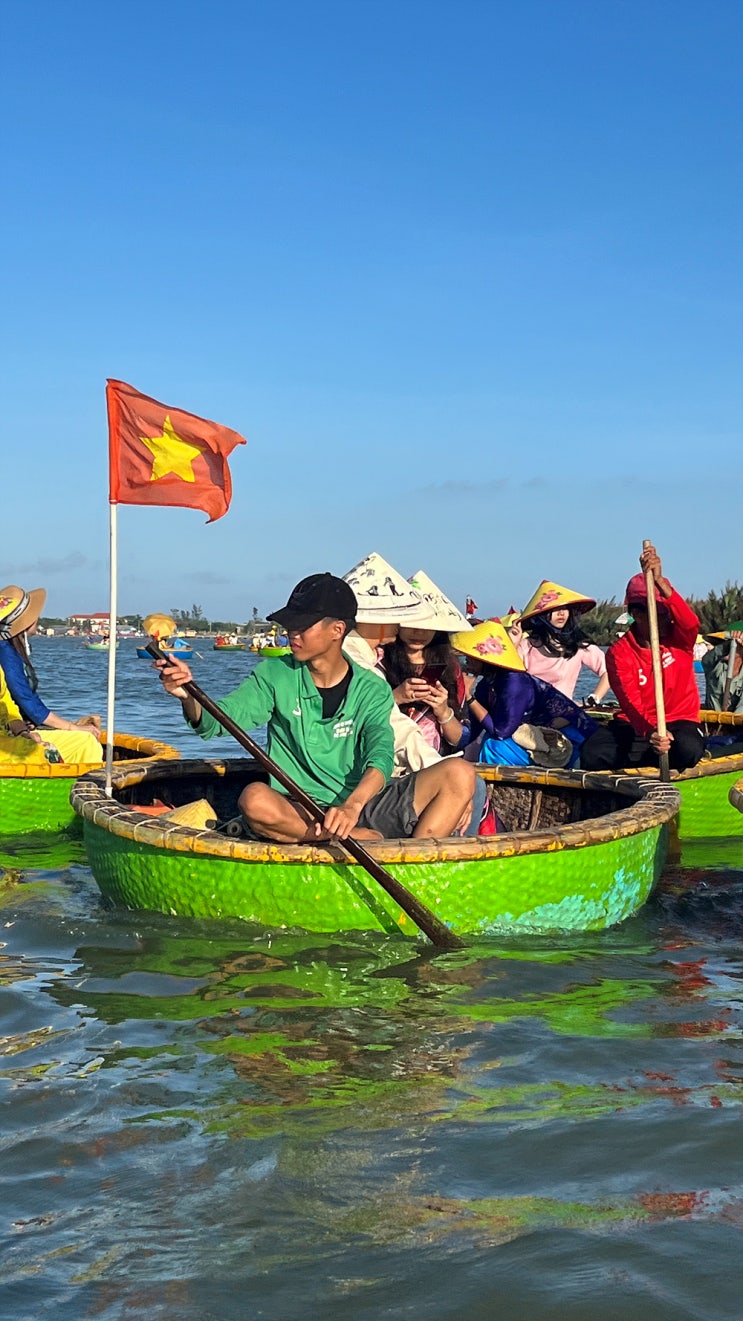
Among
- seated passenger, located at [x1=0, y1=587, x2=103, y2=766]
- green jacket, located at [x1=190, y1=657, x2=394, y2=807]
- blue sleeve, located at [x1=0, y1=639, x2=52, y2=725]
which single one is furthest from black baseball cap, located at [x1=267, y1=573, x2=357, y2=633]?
blue sleeve, located at [x1=0, y1=639, x2=52, y2=725]

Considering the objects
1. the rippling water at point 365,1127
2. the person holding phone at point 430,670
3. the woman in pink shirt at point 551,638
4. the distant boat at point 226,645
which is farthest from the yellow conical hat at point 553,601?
the distant boat at point 226,645

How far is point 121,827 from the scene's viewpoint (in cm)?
532

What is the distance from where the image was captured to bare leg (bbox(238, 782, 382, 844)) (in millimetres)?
5250

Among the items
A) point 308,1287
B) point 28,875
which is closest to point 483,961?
point 308,1287

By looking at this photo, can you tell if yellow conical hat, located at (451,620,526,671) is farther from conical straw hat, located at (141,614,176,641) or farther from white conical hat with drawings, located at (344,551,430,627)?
conical straw hat, located at (141,614,176,641)

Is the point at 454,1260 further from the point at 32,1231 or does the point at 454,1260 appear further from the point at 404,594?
the point at 404,594

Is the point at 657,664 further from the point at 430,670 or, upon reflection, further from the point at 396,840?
the point at 396,840

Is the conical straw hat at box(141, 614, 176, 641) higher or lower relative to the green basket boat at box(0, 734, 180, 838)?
higher

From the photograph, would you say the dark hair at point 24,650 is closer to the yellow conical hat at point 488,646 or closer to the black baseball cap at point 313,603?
the yellow conical hat at point 488,646

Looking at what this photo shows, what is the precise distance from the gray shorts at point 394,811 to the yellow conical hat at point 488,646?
1756mm

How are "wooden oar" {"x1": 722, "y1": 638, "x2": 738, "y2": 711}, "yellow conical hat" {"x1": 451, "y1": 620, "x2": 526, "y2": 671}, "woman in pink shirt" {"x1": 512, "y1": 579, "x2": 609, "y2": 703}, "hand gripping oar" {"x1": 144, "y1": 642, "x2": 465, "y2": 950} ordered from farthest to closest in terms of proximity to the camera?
"wooden oar" {"x1": 722, "y1": 638, "x2": 738, "y2": 711}, "woman in pink shirt" {"x1": 512, "y1": 579, "x2": 609, "y2": 703}, "yellow conical hat" {"x1": 451, "y1": 620, "x2": 526, "y2": 671}, "hand gripping oar" {"x1": 144, "y1": 642, "x2": 465, "y2": 950}

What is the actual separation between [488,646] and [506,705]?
0.45 m

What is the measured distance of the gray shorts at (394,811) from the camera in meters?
5.57

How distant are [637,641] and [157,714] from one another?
15450 mm
